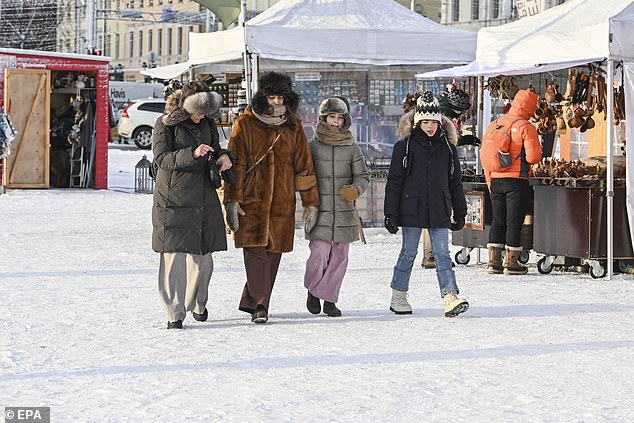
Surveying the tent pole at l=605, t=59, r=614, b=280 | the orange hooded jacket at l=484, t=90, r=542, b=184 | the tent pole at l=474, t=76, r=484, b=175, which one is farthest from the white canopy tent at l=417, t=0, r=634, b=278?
the tent pole at l=474, t=76, r=484, b=175

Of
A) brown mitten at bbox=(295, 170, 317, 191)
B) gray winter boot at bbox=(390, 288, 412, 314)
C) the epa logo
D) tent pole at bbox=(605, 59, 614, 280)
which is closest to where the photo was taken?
the epa logo

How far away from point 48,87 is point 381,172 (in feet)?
31.9

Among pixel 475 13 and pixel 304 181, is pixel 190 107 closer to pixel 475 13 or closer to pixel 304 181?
pixel 304 181

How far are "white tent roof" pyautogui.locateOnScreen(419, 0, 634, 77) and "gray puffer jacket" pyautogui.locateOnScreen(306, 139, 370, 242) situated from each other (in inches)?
118

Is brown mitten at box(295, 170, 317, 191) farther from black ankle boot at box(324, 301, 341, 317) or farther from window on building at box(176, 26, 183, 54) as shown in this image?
window on building at box(176, 26, 183, 54)

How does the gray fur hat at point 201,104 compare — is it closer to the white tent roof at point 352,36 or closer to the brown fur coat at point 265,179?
the brown fur coat at point 265,179

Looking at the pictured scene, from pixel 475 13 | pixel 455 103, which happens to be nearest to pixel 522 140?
pixel 455 103

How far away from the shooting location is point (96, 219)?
1881 centimetres

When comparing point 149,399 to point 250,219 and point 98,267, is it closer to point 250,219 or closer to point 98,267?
point 250,219

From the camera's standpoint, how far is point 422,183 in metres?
9.72

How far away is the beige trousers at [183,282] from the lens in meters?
9.02

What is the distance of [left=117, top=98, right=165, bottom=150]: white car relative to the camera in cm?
4191

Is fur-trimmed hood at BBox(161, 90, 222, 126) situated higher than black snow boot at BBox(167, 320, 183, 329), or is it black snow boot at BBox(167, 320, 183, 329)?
fur-trimmed hood at BBox(161, 90, 222, 126)

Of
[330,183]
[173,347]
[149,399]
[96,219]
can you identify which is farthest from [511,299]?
[96,219]
